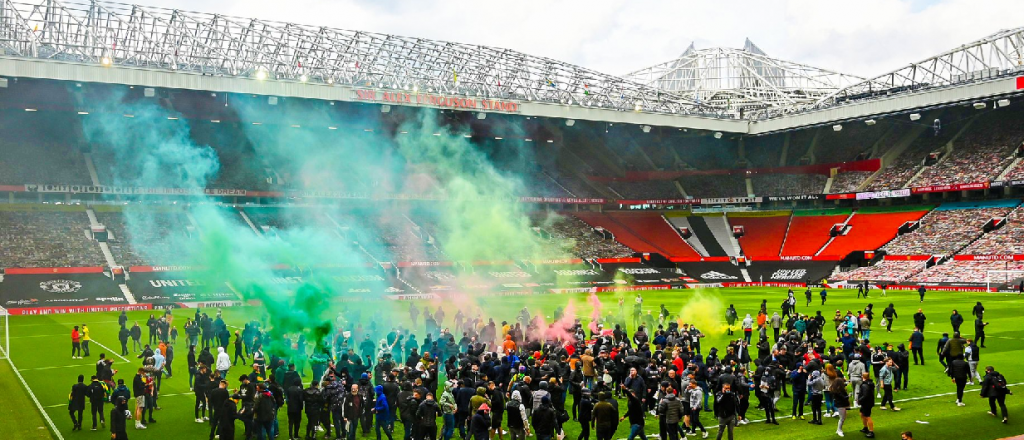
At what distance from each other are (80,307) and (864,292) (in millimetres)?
41128

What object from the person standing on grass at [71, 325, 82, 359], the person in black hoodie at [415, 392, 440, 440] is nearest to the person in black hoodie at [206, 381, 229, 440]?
the person in black hoodie at [415, 392, 440, 440]

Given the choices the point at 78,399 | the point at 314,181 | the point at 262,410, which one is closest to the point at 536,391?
the point at 262,410

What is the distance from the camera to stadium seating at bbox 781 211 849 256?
62531 mm

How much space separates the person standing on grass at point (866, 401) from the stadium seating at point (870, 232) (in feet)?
153

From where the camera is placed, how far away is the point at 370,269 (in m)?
49.2

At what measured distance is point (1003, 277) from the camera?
46.5 meters

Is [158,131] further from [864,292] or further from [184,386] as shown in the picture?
[864,292]

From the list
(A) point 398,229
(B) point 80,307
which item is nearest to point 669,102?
(A) point 398,229

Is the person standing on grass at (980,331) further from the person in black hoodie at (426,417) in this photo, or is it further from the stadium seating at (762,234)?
the stadium seating at (762,234)

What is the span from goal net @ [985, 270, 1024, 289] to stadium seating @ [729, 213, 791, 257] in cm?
1751

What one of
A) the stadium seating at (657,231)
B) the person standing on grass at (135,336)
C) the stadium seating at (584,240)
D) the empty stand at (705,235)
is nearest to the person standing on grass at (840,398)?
the person standing on grass at (135,336)

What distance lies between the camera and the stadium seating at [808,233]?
62531 mm

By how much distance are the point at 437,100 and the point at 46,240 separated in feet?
82.9

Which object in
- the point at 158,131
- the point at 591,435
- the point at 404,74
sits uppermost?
the point at 404,74
